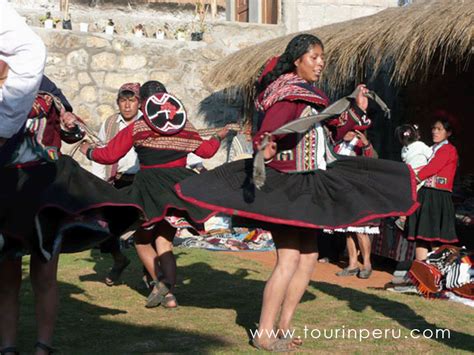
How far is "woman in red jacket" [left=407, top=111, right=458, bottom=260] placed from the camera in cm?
831

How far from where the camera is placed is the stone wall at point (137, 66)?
12328 millimetres

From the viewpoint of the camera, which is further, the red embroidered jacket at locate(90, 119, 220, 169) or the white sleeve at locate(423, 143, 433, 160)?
the white sleeve at locate(423, 143, 433, 160)

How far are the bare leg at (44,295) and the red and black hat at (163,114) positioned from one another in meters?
2.00

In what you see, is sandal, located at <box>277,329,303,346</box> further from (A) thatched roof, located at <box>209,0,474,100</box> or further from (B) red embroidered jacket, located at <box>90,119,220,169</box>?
(A) thatched roof, located at <box>209,0,474,100</box>

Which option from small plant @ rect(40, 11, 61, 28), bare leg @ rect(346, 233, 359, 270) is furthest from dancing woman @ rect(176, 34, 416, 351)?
small plant @ rect(40, 11, 61, 28)

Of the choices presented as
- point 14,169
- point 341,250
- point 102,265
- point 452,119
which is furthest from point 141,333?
point 341,250

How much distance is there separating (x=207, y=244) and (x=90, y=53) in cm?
326

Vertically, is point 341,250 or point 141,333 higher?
point 141,333

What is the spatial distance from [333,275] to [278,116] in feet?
15.0

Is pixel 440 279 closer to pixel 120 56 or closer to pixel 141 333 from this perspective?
pixel 141 333

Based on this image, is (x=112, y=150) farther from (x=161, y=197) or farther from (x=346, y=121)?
(x=346, y=121)

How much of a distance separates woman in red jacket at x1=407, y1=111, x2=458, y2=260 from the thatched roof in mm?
711

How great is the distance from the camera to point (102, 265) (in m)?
8.69

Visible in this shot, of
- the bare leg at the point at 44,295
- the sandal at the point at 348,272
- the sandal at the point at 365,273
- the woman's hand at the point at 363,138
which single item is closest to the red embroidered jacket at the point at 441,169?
the woman's hand at the point at 363,138
